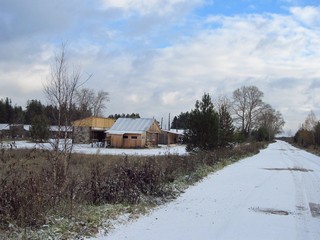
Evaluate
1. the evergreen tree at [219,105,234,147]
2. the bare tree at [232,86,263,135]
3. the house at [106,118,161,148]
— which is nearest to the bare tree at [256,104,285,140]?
the bare tree at [232,86,263,135]

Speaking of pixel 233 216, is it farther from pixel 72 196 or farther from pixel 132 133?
pixel 132 133

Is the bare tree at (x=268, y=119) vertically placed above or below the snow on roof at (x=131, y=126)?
above

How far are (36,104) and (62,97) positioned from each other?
91150 millimetres

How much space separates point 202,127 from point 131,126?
36.3 meters

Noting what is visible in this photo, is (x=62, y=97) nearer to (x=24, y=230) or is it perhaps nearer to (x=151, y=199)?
(x=151, y=199)

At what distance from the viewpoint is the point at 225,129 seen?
3100 centimetres

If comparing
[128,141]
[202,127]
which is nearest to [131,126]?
[128,141]

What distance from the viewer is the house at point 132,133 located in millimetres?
59156

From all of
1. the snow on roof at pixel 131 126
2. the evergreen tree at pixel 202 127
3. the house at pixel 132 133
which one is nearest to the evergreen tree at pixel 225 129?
the evergreen tree at pixel 202 127

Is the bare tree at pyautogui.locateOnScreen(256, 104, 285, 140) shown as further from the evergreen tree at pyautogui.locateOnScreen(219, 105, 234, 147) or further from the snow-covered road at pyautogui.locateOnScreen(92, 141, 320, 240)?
the snow-covered road at pyautogui.locateOnScreen(92, 141, 320, 240)

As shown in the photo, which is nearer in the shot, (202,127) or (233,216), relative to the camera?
(233,216)

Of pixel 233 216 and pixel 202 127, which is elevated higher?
pixel 202 127

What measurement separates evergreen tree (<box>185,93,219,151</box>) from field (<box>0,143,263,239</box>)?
1214 centimetres

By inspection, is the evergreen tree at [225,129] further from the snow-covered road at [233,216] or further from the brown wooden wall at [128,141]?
the brown wooden wall at [128,141]
